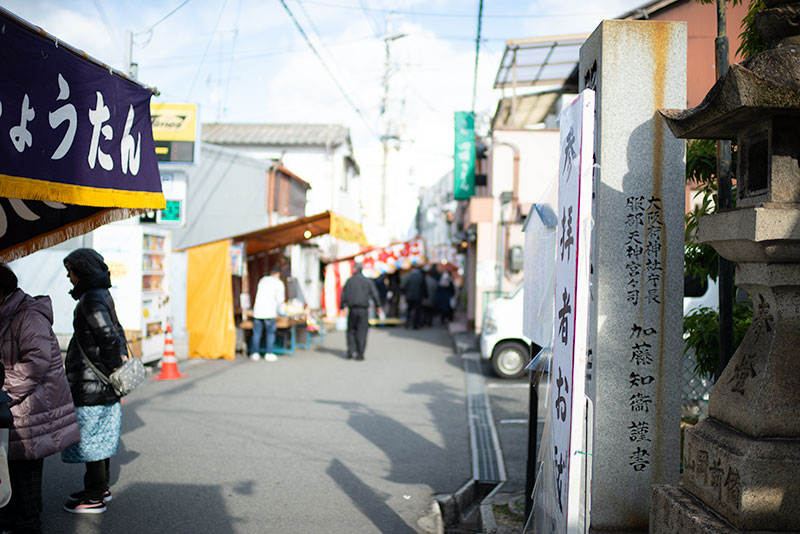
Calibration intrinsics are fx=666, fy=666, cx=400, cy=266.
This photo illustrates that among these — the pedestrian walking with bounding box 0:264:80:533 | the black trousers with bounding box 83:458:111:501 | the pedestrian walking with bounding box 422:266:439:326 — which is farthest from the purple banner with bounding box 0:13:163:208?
the pedestrian walking with bounding box 422:266:439:326

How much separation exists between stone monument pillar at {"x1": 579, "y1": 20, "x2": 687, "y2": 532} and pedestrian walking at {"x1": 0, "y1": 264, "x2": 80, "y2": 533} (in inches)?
137

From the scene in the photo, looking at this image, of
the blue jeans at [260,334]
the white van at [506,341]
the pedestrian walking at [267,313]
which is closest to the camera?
the white van at [506,341]

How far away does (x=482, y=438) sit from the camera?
7891 millimetres

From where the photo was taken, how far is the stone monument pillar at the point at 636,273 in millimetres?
3977

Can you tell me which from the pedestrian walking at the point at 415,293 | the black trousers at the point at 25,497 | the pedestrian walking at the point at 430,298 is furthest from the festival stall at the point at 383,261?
the black trousers at the point at 25,497

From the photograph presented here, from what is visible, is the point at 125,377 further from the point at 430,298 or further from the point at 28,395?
the point at 430,298

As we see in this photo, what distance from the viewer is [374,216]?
50.4 m

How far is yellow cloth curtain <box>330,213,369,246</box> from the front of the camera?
13992 mm

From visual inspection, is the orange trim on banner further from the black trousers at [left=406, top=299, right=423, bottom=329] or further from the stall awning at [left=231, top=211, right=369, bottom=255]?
the black trousers at [left=406, top=299, right=423, bottom=329]

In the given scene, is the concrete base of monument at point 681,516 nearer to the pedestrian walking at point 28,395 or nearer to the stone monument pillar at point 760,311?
the stone monument pillar at point 760,311

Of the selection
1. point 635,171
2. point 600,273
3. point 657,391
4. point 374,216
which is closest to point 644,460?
point 657,391

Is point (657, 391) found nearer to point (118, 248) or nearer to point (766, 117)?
point (766, 117)

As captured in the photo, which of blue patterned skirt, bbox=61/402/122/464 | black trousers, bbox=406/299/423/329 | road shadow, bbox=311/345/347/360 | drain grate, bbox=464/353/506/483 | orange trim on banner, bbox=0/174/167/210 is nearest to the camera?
orange trim on banner, bbox=0/174/167/210

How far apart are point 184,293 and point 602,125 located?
11.4 metres
